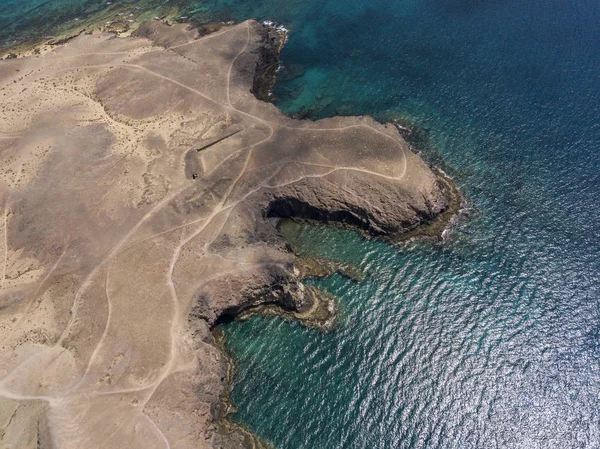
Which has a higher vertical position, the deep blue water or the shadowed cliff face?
the shadowed cliff face

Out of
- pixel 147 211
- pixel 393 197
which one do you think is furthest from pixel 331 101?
pixel 147 211

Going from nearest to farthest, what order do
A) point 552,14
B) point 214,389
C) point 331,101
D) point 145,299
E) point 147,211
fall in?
point 214,389 → point 145,299 → point 147,211 → point 331,101 → point 552,14

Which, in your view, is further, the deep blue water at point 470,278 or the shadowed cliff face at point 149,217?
the shadowed cliff face at point 149,217

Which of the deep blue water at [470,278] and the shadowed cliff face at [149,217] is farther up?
the shadowed cliff face at [149,217]

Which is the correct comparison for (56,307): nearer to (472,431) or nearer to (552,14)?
(472,431)

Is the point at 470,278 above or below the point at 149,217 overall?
below
